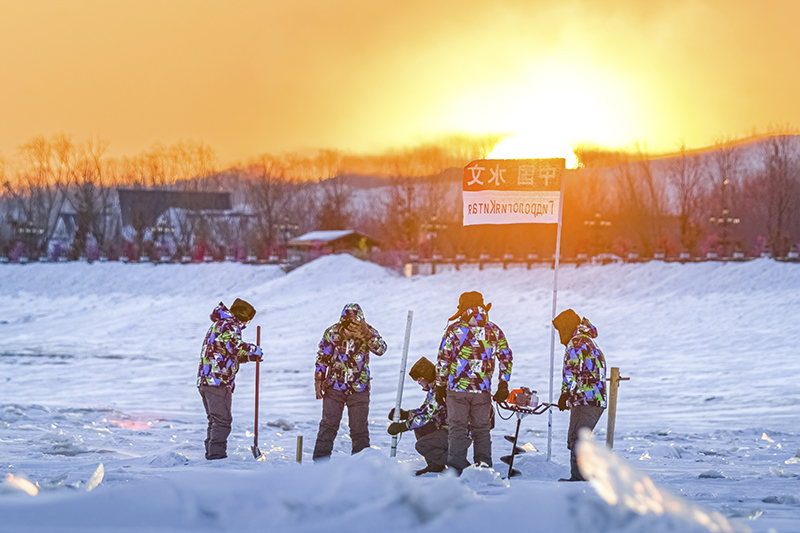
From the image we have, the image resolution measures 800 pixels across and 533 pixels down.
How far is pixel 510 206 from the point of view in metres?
9.57

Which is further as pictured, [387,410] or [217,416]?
[387,410]

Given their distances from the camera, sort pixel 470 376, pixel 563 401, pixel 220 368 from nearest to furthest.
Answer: pixel 470 376 → pixel 563 401 → pixel 220 368

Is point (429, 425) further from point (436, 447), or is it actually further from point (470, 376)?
point (470, 376)

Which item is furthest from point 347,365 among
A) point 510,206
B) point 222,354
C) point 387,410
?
point 387,410

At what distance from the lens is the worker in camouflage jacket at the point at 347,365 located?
759cm

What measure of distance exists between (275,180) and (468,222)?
7618 centimetres

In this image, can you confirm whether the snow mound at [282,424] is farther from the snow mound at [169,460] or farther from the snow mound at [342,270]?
the snow mound at [342,270]

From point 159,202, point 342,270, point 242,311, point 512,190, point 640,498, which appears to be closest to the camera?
point 640,498

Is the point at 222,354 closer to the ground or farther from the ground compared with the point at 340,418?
farther from the ground

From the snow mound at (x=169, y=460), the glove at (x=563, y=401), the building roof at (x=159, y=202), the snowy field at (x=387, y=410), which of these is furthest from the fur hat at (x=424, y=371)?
the building roof at (x=159, y=202)

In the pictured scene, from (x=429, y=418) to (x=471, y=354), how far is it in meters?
0.81

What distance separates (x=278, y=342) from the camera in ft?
84.2

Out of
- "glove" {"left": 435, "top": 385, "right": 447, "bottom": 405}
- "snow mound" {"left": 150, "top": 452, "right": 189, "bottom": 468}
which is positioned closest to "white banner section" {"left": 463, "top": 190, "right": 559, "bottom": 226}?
"glove" {"left": 435, "top": 385, "right": 447, "bottom": 405}

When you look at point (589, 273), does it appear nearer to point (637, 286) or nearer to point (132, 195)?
point (637, 286)
